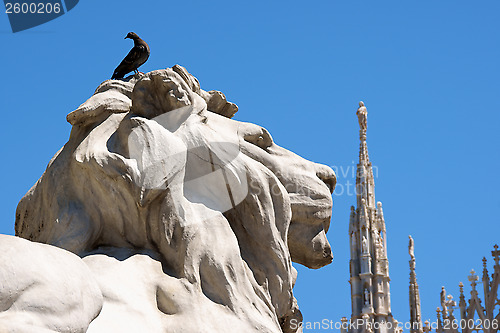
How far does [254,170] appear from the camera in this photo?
4.91m

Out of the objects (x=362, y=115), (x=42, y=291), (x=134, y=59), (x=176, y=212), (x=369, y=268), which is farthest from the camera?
(x=362, y=115)

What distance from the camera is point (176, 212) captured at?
4633mm

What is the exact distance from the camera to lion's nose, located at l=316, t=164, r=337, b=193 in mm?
5340

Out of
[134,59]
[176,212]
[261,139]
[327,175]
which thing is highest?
[134,59]

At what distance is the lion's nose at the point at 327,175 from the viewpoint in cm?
534

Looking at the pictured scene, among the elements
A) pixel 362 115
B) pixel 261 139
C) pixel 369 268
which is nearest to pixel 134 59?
pixel 261 139

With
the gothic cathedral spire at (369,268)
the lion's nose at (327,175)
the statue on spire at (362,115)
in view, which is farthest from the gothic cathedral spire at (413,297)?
the lion's nose at (327,175)

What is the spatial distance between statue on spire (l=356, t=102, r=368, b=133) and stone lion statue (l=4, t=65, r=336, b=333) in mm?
42648

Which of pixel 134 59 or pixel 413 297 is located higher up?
pixel 413 297

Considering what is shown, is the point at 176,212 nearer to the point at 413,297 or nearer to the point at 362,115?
the point at 413,297

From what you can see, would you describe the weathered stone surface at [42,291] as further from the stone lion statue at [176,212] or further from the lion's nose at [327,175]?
the lion's nose at [327,175]

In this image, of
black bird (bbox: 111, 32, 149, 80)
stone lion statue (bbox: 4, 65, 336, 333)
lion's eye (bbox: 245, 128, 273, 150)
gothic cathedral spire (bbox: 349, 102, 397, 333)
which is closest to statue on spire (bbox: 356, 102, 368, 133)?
gothic cathedral spire (bbox: 349, 102, 397, 333)

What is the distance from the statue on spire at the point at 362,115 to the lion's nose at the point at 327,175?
139 feet

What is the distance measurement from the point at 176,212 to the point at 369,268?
117 ft
